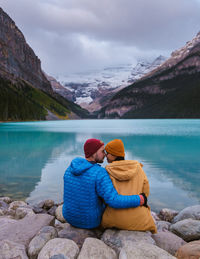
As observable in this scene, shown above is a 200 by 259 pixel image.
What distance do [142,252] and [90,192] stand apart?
5.07ft

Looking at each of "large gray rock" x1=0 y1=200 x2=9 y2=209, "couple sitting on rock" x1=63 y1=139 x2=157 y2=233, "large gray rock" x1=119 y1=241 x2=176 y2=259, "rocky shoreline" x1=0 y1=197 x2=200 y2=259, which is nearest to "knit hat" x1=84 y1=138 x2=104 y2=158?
"couple sitting on rock" x1=63 y1=139 x2=157 y2=233

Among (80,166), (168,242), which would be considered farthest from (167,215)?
(80,166)

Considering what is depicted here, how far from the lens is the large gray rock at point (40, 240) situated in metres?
5.15

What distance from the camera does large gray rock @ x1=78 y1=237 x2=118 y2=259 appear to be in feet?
15.6

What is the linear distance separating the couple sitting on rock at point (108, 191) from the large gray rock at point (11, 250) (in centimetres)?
127

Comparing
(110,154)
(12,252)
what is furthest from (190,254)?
(12,252)

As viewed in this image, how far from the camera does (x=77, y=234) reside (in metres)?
5.73

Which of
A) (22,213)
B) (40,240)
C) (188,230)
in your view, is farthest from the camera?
(22,213)

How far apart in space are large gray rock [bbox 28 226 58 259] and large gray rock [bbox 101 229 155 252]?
1.21m

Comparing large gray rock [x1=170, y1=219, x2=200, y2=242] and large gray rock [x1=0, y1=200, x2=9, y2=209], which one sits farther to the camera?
large gray rock [x1=0, y1=200, x2=9, y2=209]

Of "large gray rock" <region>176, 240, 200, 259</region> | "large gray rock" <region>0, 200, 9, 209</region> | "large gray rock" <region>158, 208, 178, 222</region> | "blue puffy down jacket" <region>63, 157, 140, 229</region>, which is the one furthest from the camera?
"large gray rock" <region>0, 200, 9, 209</region>

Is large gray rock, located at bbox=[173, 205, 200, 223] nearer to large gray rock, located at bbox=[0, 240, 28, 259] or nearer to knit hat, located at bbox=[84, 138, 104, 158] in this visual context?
knit hat, located at bbox=[84, 138, 104, 158]

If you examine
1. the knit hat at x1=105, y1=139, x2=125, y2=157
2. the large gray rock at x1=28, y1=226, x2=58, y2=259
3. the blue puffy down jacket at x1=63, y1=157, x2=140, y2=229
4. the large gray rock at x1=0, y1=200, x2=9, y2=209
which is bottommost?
the large gray rock at x1=0, y1=200, x2=9, y2=209

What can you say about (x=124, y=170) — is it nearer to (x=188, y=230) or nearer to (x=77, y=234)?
(x=77, y=234)
